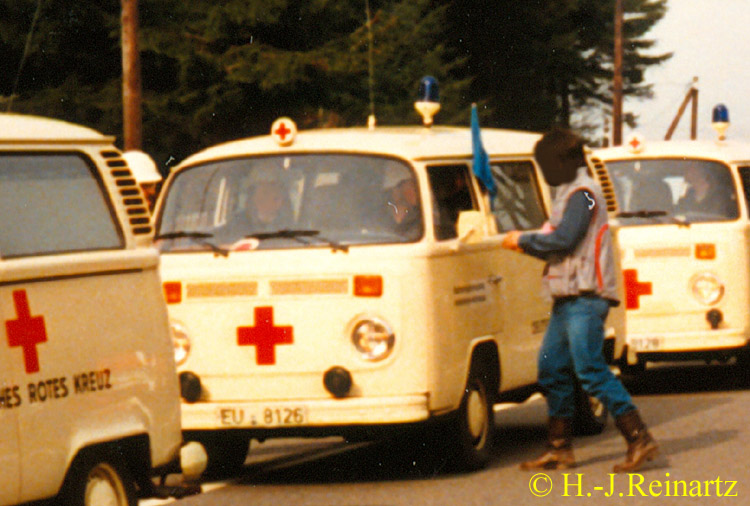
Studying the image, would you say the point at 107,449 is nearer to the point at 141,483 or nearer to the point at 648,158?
the point at 141,483

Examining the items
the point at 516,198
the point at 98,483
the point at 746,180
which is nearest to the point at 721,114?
the point at 746,180

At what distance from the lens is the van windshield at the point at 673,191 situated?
1502 centimetres

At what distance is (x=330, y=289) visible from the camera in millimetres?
9648

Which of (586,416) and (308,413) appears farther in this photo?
(586,416)

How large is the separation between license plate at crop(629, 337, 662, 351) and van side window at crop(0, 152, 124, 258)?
8488 millimetres

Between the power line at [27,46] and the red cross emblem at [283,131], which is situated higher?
the power line at [27,46]

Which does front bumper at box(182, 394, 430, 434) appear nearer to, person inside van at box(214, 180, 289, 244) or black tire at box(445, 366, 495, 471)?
black tire at box(445, 366, 495, 471)

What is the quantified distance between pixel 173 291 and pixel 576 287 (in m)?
2.22

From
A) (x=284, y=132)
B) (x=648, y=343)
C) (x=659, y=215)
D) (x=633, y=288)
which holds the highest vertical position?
(x=284, y=132)

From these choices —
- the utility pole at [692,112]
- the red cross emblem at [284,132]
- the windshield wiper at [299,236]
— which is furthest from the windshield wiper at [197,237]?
the utility pole at [692,112]

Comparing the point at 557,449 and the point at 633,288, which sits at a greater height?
the point at 633,288

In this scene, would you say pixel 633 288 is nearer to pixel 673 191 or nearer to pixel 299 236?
pixel 673 191

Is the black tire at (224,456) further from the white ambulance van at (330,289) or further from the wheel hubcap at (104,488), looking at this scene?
the wheel hubcap at (104,488)

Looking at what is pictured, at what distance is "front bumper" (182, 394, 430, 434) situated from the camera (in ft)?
31.2
